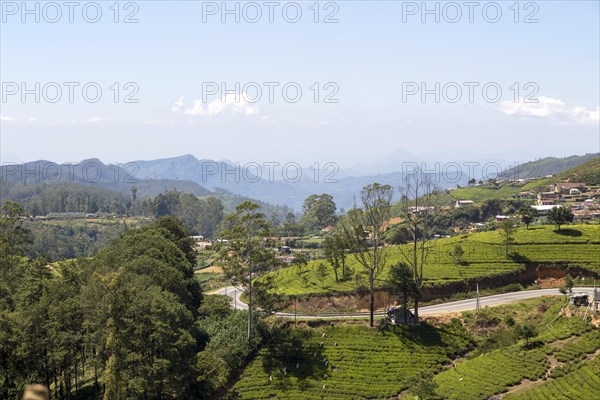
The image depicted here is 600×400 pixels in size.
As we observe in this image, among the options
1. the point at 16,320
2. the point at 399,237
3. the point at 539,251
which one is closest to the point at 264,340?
the point at 16,320

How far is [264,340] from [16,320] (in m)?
21.2

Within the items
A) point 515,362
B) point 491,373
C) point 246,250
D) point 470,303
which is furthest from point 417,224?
point 491,373

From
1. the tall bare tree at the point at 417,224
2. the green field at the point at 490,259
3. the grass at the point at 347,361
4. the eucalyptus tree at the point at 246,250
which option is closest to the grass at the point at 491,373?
the grass at the point at 347,361

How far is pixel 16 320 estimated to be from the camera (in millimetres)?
32594

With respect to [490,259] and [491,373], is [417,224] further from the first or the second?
[491,373]

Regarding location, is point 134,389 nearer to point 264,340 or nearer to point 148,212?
point 264,340

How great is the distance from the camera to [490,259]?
211 feet

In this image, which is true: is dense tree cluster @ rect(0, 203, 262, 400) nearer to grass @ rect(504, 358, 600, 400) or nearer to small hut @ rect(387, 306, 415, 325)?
small hut @ rect(387, 306, 415, 325)

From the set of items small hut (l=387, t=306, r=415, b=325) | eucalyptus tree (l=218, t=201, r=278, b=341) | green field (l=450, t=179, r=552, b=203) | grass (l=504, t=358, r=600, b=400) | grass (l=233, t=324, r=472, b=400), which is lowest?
grass (l=233, t=324, r=472, b=400)

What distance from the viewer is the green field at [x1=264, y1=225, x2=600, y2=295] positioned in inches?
2397

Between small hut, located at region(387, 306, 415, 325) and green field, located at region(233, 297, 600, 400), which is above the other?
small hut, located at region(387, 306, 415, 325)

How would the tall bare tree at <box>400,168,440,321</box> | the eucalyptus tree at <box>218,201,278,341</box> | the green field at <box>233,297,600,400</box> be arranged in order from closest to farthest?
1. the green field at <box>233,297,600,400</box>
2. the eucalyptus tree at <box>218,201,278,341</box>
3. the tall bare tree at <box>400,168,440,321</box>

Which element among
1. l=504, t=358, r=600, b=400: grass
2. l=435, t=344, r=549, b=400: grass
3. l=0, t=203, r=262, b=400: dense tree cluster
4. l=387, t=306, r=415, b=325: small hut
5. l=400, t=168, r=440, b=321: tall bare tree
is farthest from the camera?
l=400, t=168, r=440, b=321: tall bare tree

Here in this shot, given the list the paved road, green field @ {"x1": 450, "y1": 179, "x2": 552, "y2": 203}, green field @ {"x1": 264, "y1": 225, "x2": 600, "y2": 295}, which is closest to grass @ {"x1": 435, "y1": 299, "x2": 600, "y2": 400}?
the paved road
